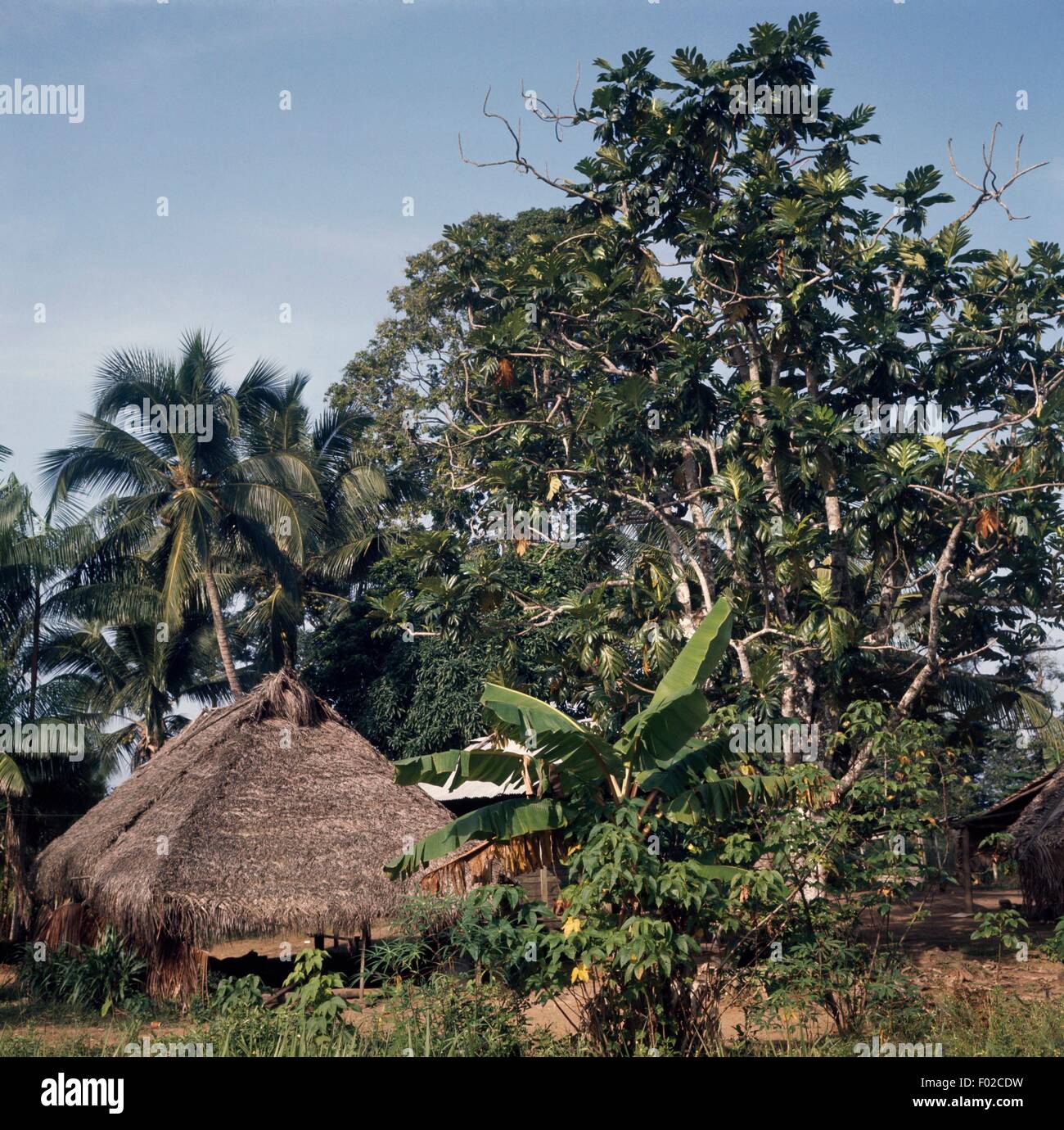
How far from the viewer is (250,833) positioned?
1245cm

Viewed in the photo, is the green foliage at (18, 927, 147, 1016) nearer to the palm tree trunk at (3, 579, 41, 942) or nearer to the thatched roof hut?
the thatched roof hut

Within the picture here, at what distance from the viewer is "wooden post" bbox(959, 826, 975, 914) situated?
18.0 m

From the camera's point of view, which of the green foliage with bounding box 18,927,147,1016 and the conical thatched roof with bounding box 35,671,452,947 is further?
the green foliage with bounding box 18,927,147,1016

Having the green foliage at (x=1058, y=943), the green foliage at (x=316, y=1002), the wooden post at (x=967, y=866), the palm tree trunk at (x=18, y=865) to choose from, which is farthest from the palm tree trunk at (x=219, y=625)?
the green foliage at (x=1058, y=943)

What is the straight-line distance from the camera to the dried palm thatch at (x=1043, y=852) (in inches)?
566

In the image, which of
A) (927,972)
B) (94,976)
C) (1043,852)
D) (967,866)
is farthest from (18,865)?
(967,866)

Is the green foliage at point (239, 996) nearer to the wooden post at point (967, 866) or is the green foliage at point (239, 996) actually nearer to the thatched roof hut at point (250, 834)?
the thatched roof hut at point (250, 834)

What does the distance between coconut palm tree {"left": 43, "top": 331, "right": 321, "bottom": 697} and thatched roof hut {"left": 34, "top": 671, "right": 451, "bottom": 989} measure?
203 inches

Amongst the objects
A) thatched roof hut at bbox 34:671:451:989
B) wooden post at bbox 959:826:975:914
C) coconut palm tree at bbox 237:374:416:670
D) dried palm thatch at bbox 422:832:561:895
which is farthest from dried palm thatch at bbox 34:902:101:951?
wooden post at bbox 959:826:975:914

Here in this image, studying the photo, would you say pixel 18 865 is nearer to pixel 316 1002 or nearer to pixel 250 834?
pixel 250 834

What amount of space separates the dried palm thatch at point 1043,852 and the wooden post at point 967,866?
209 centimetres
